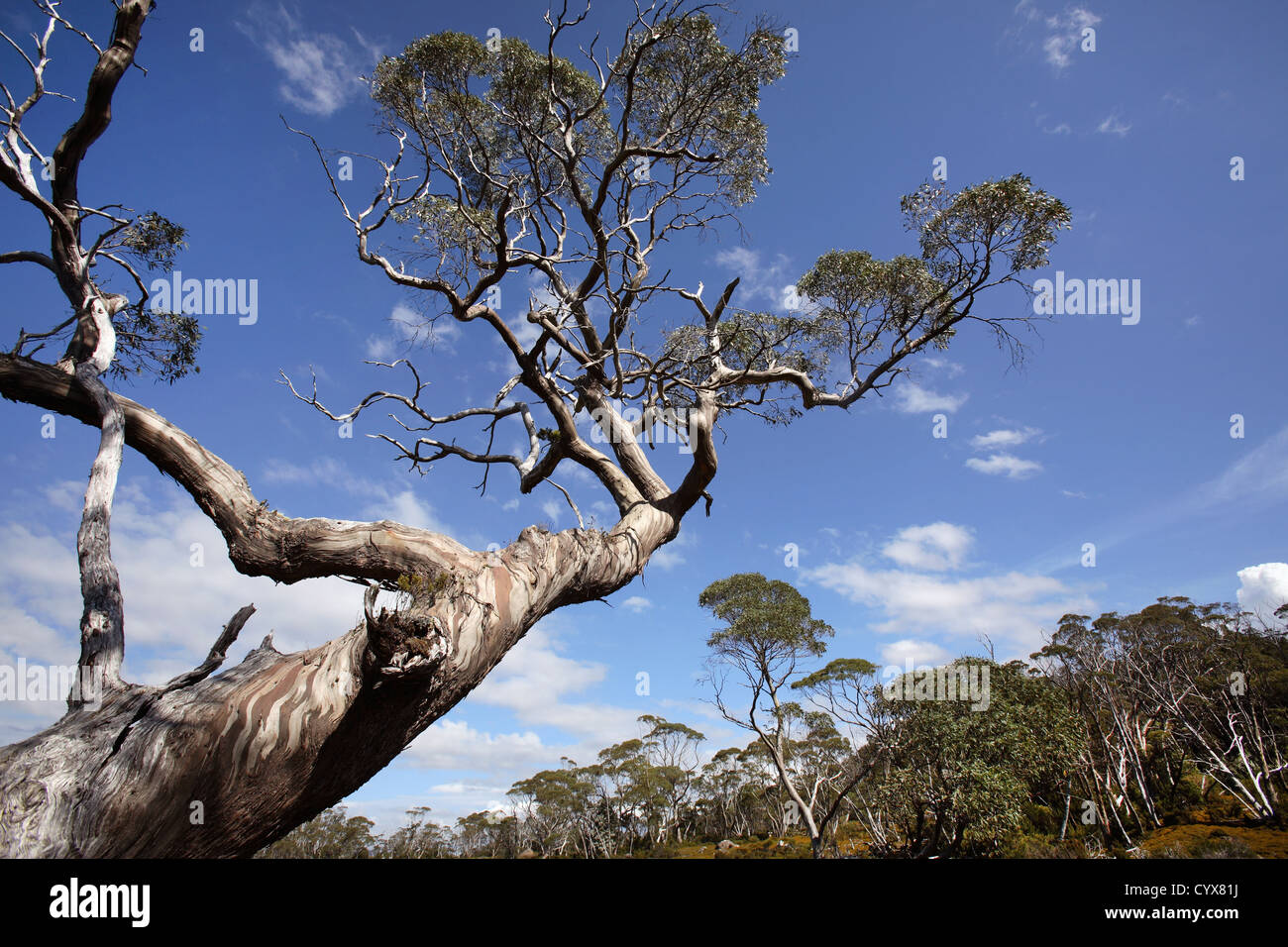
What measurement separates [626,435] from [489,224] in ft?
10.7

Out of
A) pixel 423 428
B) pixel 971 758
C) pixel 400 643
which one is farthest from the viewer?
pixel 971 758

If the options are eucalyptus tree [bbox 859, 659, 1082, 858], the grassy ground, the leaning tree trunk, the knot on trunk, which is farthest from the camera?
eucalyptus tree [bbox 859, 659, 1082, 858]

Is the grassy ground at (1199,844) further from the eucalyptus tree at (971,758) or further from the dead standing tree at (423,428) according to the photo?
the dead standing tree at (423,428)

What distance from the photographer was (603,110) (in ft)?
24.2

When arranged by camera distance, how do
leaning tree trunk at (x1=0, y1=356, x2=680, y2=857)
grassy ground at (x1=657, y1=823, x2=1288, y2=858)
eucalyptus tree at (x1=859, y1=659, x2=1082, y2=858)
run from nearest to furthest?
leaning tree trunk at (x1=0, y1=356, x2=680, y2=857) → grassy ground at (x1=657, y1=823, x2=1288, y2=858) → eucalyptus tree at (x1=859, y1=659, x2=1082, y2=858)

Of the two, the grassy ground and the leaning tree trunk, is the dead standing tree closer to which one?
the leaning tree trunk

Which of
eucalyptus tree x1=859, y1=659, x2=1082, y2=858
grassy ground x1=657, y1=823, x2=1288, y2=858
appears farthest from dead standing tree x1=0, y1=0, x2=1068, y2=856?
grassy ground x1=657, y1=823, x2=1288, y2=858

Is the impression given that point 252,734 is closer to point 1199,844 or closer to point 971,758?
point 971,758

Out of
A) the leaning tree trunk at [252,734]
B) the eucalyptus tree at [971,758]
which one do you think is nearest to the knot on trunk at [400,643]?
the leaning tree trunk at [252,734]

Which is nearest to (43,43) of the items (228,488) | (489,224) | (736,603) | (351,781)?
(489,224)

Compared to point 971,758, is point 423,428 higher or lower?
higher

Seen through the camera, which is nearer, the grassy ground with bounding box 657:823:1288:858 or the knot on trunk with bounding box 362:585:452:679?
the knot on trunk with bounding box 362:585:452:679

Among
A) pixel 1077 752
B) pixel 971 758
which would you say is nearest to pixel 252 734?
pixel 971 758

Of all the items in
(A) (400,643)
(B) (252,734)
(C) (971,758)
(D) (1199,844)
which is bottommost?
(D) (1199,844)
